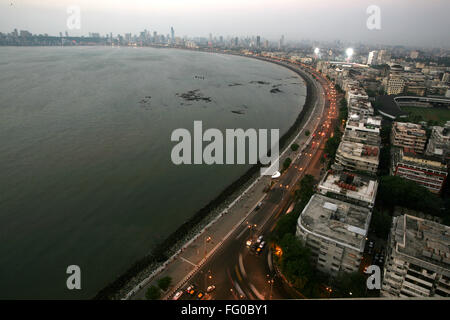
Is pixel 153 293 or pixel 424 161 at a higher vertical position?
pixel 424 161

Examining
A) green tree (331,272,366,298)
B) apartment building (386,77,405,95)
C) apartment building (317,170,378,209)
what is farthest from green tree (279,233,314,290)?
apartment building (386,77,405,95)

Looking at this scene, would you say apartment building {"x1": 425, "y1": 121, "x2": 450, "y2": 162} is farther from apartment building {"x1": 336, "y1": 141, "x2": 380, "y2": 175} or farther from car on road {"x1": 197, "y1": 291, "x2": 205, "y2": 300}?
car on road {"x1": 197, "y1": 291, "x2": 205, "y2": 300}

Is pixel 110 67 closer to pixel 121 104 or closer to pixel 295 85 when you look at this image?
pixel 121 104

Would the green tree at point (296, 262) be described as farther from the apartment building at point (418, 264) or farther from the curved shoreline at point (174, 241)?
the curved shoreline at point (174, 241)

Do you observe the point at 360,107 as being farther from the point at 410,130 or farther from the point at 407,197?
the point at 407,197

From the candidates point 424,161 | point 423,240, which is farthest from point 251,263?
point 424,161

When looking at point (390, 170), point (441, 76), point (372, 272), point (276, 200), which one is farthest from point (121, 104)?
point (441, 76)
